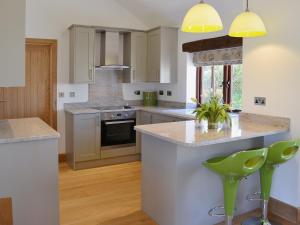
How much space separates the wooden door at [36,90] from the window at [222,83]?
7.97ft

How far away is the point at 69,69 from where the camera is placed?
5.13 meters

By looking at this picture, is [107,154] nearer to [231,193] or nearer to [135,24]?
[135,24]

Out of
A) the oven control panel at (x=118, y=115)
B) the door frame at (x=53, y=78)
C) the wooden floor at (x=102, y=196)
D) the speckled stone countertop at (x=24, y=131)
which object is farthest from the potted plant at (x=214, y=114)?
the door frame at (x=53, y=78)

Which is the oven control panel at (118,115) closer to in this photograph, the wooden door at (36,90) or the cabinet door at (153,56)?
the cabinet door at (153,56)

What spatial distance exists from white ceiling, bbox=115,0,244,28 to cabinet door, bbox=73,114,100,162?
1.98 meters

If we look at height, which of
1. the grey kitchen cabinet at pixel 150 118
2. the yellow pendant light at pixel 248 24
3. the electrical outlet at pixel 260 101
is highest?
the yellow pendant light at pixel 248 24

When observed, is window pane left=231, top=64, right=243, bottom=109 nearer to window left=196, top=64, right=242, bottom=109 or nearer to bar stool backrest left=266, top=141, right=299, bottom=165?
window left=196, top=64, right=242, bottom=109

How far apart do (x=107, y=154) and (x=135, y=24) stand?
7.93 feet

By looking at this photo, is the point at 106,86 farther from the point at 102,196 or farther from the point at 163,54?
the point at 102,196

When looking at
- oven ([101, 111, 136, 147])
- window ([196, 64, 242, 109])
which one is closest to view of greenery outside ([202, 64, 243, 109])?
window ([196, 64, 242, 109])

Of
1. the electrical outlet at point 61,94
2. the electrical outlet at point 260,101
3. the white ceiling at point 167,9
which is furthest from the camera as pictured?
the electrical outlet at point 61,94

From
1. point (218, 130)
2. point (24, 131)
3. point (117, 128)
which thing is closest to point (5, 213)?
point (24, 131)

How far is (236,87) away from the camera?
4.57 m

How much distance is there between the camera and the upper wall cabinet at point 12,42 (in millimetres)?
2557
